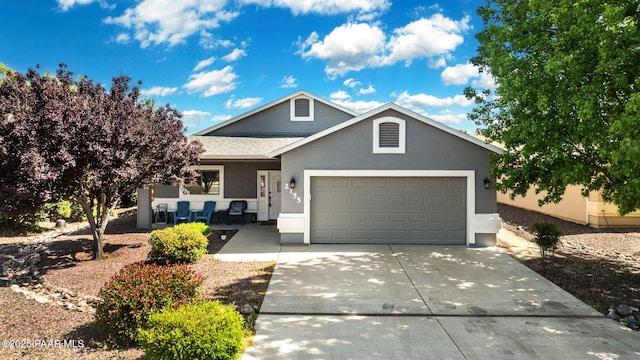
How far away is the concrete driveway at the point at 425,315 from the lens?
4797 mm

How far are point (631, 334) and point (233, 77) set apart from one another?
22055 mm

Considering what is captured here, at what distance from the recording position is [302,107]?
1686 centimetres

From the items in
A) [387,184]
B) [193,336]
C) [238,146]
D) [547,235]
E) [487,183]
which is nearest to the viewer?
[193,336]

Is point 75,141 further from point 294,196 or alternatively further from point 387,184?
point 387,184

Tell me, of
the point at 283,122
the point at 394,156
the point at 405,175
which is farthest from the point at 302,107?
the point at 405,175

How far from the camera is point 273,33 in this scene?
56.9 ft

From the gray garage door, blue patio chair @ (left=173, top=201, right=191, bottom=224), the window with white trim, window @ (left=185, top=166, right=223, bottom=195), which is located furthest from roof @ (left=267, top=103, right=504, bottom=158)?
blue patio chair @ (left=173, top=201, right=191, bottom=224)

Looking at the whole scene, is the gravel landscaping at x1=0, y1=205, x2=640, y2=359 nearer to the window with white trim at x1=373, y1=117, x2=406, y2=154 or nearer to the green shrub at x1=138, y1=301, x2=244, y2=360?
the green shrub at x1=138, y1=301, x2=244, y2=360

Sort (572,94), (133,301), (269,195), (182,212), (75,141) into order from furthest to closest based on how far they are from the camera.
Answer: (269,195) → (182,212) → (75,141) → (572,94) → (133,301)

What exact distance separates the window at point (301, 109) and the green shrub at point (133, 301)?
1248 centimetres

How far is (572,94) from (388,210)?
5.57 meters

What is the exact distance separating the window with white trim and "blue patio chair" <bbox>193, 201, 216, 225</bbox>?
24.3 feet

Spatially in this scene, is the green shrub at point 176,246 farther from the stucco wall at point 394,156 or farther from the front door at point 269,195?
the front door at point 269,195

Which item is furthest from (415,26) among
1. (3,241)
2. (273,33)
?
(3,241)
